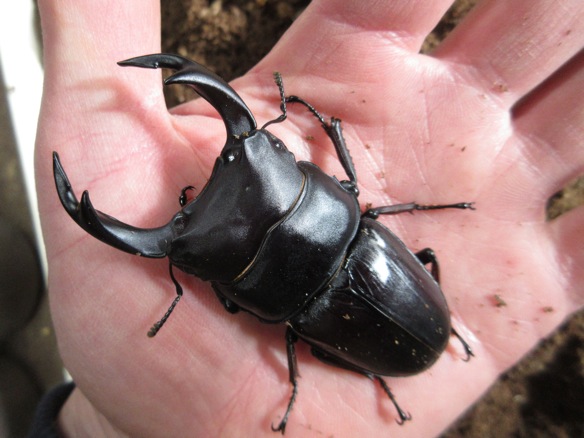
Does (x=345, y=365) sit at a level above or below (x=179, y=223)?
below

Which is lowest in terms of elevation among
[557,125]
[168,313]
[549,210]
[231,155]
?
[168,313]

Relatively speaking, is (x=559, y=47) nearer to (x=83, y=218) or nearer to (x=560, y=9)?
(x=560, y=9)

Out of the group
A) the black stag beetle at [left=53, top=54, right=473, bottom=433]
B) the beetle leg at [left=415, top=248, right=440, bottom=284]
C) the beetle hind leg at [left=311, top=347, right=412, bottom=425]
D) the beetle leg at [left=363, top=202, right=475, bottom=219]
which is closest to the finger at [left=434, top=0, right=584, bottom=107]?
the beetle leg at [left=363, top=202, right=475, bottom=219]

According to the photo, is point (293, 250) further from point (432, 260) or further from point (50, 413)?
point (50, 413)

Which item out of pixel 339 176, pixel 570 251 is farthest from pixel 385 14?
pixel 570 251

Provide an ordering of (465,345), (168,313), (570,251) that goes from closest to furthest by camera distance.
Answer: (168,313) < (465,345) < (570,251)

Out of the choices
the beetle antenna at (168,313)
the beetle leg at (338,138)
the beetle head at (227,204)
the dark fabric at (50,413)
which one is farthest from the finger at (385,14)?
the dark fabric at (50,413)

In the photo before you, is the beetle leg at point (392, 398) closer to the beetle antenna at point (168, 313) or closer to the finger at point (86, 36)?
the beetle antenna at point (168, 313)
